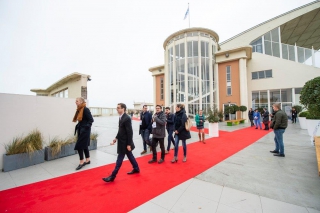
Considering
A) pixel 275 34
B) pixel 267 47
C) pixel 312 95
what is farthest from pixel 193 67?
pixel 312 95

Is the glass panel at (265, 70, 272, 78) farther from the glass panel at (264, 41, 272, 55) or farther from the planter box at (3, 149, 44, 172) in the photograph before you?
the planter box at (3, 149, 44, 172)

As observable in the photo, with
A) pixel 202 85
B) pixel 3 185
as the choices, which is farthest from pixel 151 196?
pixel 202 85

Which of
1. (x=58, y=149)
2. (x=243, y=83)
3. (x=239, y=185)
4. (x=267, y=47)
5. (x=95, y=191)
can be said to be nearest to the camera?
(x=95, y=191)

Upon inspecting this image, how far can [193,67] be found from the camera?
19.8m

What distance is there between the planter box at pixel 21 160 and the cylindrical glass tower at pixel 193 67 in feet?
54.3

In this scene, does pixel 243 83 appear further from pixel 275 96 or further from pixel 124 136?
pixel 124 136

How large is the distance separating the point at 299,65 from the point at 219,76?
31.7 ft

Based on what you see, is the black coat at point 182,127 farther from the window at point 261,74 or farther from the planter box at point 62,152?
the window at point 261,74

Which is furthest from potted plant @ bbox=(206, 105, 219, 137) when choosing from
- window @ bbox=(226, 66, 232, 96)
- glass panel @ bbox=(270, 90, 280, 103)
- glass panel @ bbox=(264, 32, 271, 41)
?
glass panel @ bbox=(264, 32, 271, 41)

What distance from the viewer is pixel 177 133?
4188 millimetres

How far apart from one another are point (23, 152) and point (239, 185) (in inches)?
225

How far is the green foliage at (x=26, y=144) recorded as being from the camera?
152 inches

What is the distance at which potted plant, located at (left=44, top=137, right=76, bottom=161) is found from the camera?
445 centimetres

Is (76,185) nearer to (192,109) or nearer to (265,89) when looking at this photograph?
(192,109)
